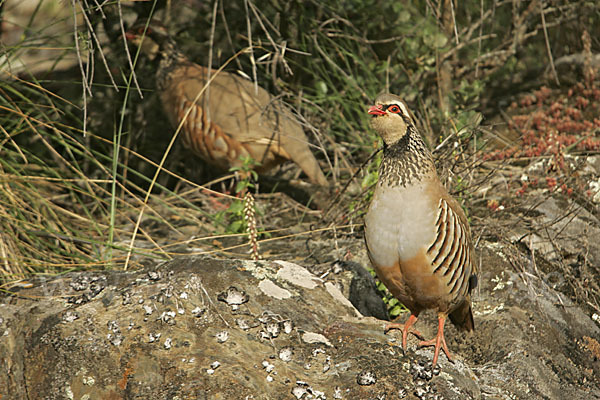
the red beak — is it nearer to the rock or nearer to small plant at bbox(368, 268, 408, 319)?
the rock

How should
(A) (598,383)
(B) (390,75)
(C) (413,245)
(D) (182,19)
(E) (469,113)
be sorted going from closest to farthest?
(C) (413,245) → (A) (598,383) → (E) (469,113) → (B) (390,75) → (D) (182,19)

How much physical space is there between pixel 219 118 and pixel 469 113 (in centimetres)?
185

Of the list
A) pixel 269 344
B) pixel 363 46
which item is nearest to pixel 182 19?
pixel 363 46

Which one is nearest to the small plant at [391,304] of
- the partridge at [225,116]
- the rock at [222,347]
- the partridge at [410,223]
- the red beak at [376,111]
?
the rock at [222,347]

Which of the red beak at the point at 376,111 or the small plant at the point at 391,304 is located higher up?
the red beak at the point at 376,111

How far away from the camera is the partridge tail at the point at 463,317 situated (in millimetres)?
2851

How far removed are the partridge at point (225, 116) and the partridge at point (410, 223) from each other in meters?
1.96

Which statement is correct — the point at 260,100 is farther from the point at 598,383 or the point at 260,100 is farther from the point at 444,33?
the point at 598,383

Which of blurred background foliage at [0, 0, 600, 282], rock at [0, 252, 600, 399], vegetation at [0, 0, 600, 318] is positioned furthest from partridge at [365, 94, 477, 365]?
blurred background foliage at [0, 0, 600, 282]

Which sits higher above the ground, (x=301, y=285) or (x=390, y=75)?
(x=390, y=75)

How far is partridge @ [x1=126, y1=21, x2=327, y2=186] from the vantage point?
15.2ft

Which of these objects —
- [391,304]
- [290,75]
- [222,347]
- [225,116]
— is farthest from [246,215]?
[290,75]

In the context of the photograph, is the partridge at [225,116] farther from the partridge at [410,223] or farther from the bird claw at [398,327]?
the bird claw at [398,327]

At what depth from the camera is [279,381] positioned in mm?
Answer: 2139
